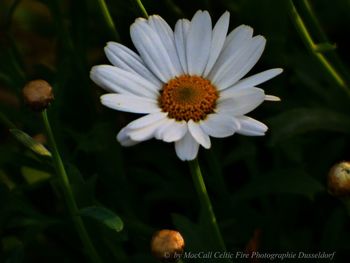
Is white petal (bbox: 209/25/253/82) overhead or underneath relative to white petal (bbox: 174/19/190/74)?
underneath

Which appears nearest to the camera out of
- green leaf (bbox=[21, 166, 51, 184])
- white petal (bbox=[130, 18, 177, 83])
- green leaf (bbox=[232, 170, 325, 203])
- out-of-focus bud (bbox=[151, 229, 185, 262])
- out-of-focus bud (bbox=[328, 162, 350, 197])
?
out-of-focus bud (bbox=[151, 229, 185, 262])

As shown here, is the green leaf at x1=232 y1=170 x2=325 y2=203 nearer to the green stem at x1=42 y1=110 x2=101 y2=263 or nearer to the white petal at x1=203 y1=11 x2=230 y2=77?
the white petal at x1=203 y1=11 x2=230 y2=77

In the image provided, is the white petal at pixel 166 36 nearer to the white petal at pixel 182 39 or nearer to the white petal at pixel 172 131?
the white petal at pixel 182 39

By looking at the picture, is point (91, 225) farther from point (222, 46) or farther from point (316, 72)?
point (316, 72)

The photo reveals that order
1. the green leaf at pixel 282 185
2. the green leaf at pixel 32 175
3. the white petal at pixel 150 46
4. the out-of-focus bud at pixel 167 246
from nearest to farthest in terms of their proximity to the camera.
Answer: the out-of-focus bud at pixel 167 246 → the white petal at pixel 150 46 → the green leaf at pixel 282 185 → the green leaf at pixel 32 175

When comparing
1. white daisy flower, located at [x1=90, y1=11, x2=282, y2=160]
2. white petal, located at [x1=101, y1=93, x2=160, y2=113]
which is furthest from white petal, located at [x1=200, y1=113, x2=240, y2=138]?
white petal, located at [x1=101, y1=93, x2=160, y2=113]

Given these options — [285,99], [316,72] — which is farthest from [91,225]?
[316,72]

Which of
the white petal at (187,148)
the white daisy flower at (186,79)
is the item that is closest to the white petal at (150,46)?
the white daisy flower at (186,79)
